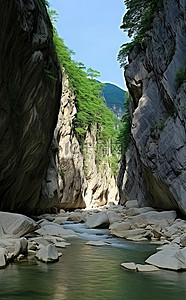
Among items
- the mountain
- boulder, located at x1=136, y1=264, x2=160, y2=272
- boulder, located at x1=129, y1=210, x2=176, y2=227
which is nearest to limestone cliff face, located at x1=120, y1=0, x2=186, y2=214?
boulder, located at x1=129, y1=210, x2=176, y2=227

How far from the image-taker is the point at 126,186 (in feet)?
92.6

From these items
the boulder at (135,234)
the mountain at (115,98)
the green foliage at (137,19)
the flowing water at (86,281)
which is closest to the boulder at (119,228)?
the boulder at (135,234)

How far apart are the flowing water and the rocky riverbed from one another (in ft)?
1.12

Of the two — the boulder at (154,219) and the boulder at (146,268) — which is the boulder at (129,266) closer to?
the boulder at (146,268)

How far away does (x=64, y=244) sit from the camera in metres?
10.4

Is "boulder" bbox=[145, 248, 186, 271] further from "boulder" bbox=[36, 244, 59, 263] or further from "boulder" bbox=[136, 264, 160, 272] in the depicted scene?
"boulder" bbox=[36, 244, 59, 263]

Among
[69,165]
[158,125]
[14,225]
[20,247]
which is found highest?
[158,125]

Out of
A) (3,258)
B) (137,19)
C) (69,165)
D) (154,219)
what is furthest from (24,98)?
(69,165)

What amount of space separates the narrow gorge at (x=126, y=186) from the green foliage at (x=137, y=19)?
0.07 meters

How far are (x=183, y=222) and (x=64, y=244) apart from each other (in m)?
5.35

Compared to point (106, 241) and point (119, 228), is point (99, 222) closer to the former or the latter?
point (119, 228)

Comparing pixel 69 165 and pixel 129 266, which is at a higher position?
pixel 69 165

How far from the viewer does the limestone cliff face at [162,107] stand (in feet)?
46.9

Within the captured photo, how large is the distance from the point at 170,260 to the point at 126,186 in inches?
832
